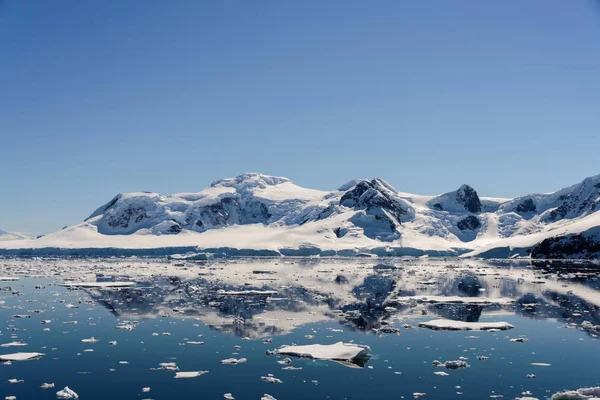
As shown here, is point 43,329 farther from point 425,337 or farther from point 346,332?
point 425,337

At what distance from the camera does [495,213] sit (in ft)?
619

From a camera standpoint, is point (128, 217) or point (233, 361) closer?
point (233, 361)

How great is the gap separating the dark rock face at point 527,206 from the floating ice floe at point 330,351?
17616cm

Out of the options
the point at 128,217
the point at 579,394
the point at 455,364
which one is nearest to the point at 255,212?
the point at 128,217

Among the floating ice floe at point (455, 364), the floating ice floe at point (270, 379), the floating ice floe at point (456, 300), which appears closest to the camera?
the floating ice floe at point (270, 379)

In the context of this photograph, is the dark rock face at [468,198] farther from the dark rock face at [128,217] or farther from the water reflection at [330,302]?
the water reflection at [330,302]

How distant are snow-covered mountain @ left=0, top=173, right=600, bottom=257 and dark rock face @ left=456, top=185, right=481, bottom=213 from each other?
0.36 meters

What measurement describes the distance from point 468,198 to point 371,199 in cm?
4809

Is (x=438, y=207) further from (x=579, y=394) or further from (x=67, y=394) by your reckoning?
(x=67, y=394)


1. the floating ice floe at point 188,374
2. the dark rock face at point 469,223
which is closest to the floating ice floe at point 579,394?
the floating ice floe at point 188,374

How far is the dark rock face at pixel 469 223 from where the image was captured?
17162 centimetres

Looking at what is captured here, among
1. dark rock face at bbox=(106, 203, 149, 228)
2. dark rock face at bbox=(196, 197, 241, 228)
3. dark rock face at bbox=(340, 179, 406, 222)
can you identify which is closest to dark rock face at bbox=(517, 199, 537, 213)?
dark rock face at bbox=(340, 179, 406, 222)

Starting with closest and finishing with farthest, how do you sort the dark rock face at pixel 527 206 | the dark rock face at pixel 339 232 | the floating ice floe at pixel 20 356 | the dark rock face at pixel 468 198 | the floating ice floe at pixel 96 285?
the floating ice floe at pixel 20 356
the floating ice floe at pixel 96 285
the dark rock face at pixel 339 232
the dark rock face at pixel 527 206
the dark rock face at pixel 468 198

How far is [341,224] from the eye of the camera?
14538 cm
